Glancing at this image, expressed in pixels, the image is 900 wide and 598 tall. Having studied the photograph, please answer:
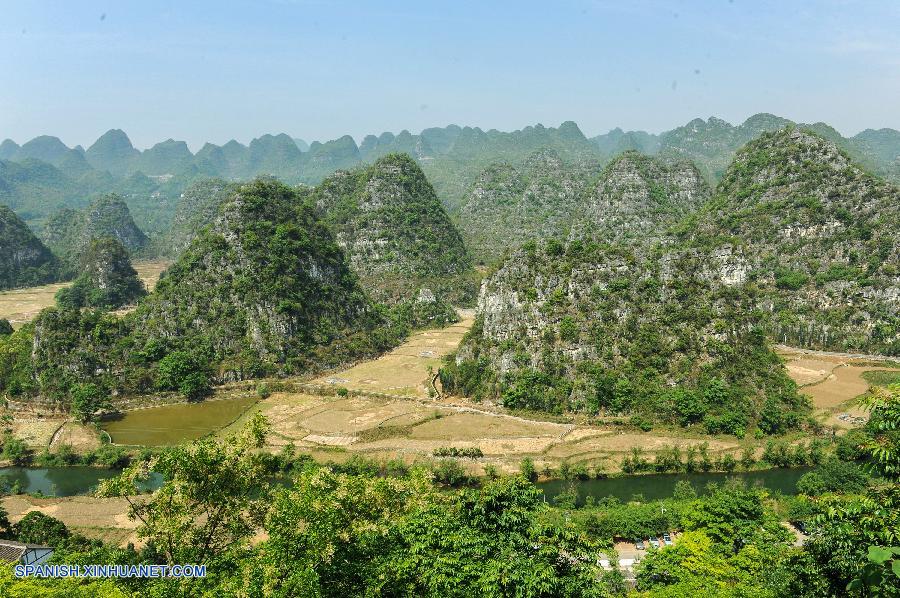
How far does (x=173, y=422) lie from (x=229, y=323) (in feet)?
68.4

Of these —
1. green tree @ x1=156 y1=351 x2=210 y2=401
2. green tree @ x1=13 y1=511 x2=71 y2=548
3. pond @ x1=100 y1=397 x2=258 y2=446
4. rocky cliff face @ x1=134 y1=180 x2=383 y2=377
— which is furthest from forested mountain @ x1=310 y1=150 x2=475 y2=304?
green tree @ x1=13 y1=511 x2=71 y2=548

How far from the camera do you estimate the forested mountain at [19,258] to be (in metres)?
150

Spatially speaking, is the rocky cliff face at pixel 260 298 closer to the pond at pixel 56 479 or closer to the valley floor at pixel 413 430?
the valley floor at pixel 413 430

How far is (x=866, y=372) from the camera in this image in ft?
226

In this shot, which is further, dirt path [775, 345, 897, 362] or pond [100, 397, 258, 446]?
dirt path [775, 345, 897, 362]

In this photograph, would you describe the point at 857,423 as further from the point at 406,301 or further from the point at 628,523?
the point at 406,301

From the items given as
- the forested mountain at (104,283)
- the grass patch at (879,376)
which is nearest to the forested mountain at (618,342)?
the grass patch at (879,376)

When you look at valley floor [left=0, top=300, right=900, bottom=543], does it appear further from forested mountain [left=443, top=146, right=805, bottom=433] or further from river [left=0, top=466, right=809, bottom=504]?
forested mountain [left=443, top=146, right=805, bottom=433]

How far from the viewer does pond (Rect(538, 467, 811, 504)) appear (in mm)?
42656

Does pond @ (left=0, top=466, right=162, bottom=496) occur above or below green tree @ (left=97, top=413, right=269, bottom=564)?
below

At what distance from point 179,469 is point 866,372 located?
81042mm

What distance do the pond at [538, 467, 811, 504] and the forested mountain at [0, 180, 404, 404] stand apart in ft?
153

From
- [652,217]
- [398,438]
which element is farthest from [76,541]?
[652,217]

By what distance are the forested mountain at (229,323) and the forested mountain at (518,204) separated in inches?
2747
